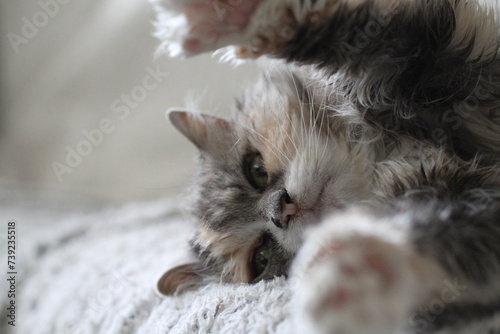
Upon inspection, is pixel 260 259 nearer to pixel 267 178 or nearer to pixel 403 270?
pixel 267 178

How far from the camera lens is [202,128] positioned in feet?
5.12

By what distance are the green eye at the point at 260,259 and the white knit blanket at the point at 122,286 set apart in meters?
0.13

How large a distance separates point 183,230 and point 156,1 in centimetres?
116

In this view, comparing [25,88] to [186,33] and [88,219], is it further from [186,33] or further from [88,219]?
[186,33]

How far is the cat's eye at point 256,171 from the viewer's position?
129cm

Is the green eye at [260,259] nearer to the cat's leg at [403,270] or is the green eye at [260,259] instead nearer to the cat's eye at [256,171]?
the cat's eye at [256,171]

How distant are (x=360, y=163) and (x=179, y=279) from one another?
0.65m

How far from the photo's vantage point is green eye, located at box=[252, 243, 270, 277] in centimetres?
128

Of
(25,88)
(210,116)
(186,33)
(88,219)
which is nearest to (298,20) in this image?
(186,33)

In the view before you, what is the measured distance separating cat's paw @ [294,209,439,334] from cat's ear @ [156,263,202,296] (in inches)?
30.0
